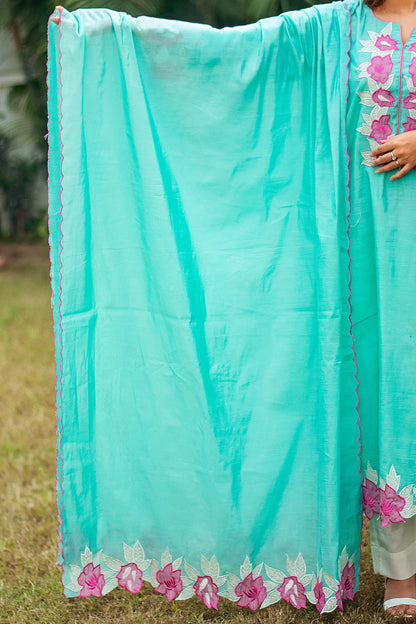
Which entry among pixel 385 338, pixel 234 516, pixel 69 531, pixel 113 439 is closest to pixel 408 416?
pixel 385 338

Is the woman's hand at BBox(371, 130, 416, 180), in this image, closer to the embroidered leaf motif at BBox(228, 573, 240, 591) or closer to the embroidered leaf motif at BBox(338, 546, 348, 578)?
the embroidered leaf motif at BBox(338, 546, 348, 578)

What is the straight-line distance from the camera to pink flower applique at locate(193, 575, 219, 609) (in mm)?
1929

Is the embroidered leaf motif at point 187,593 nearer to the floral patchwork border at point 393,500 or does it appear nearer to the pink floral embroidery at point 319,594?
the pink floral embroidery at point 319,594

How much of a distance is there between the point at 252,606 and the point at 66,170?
1253 millimetres

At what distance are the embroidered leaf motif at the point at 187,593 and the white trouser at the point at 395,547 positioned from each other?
522mm

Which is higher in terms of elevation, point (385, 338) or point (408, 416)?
point (385, 338)

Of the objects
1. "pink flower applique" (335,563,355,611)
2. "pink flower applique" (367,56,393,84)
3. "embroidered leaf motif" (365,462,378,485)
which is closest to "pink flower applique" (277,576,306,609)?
"pink flower applique" (335,563,355,611)

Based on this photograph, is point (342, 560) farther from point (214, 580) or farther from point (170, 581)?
point (170, 581)

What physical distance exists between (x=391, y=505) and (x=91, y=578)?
0.83 meters

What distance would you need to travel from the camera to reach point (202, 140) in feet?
6.20

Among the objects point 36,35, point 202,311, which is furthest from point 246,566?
point 36,35

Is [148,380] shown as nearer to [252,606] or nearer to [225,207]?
[225,207]

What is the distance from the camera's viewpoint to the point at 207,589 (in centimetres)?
194

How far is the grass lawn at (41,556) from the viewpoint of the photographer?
2043mm
